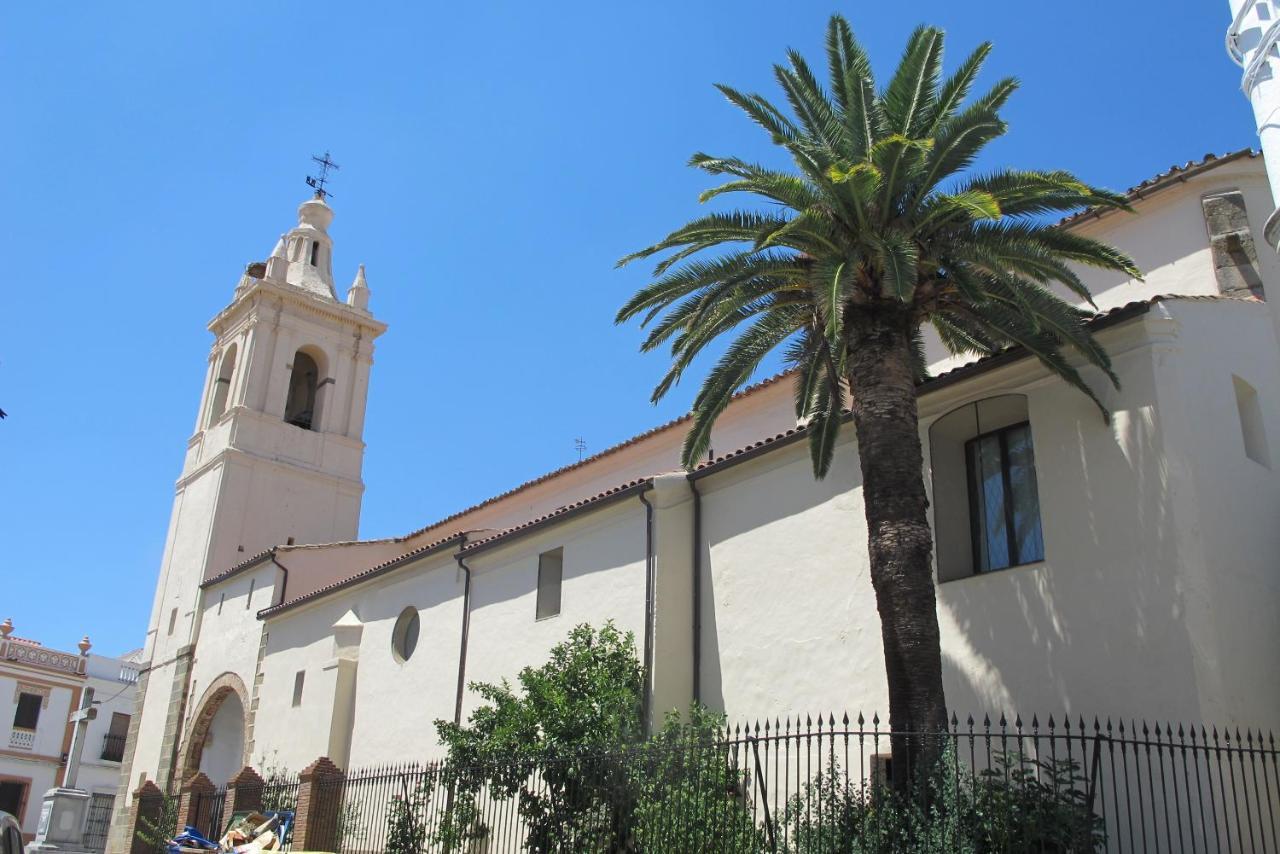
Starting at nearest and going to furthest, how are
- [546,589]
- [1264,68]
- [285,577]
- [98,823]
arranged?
[1264,68] < [546,589] < [285,577] < [98,823]

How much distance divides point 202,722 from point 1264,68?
2647 centimetres

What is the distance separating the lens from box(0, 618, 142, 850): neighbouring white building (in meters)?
42.8

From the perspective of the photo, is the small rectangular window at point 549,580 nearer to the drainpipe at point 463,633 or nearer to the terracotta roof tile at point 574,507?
the terracotta roof tile at point 574,507

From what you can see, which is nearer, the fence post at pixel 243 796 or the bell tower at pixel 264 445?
the fence post at pixel 243 796

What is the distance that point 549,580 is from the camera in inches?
745

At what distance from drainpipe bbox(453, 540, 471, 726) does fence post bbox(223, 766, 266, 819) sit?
3.97 meters

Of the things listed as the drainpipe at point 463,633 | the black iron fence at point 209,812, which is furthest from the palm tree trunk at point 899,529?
the black iron fence at point 209,812

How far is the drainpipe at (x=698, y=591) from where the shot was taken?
15836 mm

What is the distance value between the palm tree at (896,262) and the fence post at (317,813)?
10.2 metres

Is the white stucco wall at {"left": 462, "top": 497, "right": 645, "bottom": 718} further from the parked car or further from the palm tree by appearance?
the parked car

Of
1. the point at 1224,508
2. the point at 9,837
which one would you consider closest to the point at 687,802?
the point at 1224,508

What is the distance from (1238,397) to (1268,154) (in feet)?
8.82

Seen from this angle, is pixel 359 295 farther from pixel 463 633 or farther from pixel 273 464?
pixel 463 633

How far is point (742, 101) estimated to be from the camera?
1291 cm
